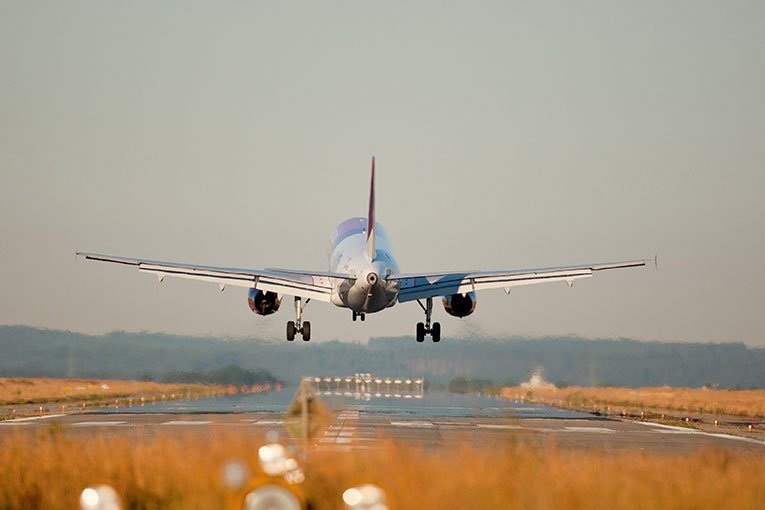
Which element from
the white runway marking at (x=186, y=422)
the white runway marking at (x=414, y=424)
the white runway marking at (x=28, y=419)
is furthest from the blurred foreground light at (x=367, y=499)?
the white runway marking at (x=28, y=419)

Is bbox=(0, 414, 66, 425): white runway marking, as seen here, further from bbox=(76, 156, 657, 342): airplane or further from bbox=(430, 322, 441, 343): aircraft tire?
bbox=(430, 322, 441, 343): aircraft tire

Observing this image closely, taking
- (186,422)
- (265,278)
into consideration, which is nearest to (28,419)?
(186,422)

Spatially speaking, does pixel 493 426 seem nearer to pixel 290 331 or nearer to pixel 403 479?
pixel 290 331

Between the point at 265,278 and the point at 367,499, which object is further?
the point at 265,278

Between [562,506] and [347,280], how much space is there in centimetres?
3785

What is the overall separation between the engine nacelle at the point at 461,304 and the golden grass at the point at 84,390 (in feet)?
44.2

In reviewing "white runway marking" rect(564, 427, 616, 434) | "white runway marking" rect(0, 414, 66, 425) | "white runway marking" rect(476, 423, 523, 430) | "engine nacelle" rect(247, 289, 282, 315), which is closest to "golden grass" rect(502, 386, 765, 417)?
"engine nacelle" rect(247, 289, 282, 315)

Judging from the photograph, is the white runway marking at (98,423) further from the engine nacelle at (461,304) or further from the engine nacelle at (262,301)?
the engine nacelle at (461,304)

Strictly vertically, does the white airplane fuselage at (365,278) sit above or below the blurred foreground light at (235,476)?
above

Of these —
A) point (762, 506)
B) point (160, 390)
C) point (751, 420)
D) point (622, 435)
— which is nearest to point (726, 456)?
point (762, 506)

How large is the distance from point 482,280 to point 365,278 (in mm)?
10796

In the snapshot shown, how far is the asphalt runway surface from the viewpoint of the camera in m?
37.5

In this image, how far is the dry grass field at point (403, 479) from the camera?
1967 cm

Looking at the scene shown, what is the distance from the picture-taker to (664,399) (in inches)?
3371
